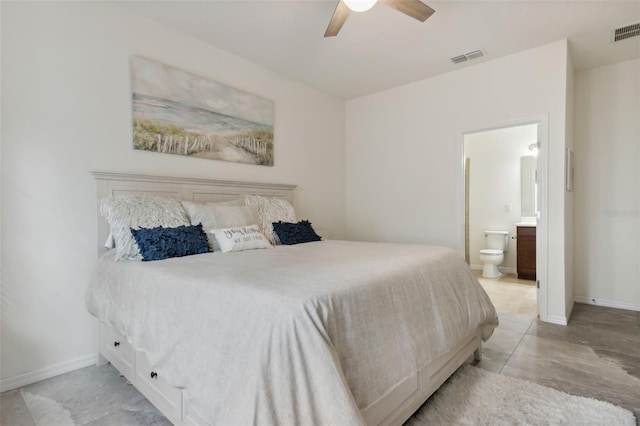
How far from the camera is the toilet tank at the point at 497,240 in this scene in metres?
5.16

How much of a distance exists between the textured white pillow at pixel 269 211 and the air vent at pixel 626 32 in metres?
3.37

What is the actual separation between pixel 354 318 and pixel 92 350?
7.20 feet

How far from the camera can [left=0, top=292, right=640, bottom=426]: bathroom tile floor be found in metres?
1.77

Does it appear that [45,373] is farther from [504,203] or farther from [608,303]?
[504,203]

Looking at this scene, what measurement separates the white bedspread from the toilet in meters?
3.32

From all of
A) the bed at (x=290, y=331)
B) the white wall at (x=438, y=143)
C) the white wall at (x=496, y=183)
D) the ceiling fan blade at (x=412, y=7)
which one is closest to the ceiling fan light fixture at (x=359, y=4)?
the ceiling fan blade at (x=412, y=7)

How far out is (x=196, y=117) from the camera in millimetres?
3016

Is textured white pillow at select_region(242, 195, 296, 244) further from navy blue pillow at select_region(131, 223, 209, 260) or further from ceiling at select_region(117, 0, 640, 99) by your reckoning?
ceiling at select_region(117, 0, 640, 99)

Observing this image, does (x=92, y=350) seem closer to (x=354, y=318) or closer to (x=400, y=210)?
(x=354, y=318)

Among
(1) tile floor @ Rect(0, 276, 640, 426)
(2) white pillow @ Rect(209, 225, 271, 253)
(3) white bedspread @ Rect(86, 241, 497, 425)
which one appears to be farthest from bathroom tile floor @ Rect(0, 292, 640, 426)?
(2) white pillow @ Rect(209, 225, 271, 253)

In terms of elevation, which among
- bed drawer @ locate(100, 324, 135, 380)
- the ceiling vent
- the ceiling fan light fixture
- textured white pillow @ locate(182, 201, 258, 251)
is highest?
the ceiling vent

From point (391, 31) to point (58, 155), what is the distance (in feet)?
9.13

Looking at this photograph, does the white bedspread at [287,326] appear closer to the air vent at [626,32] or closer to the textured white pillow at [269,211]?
the textured white pillow at [269,211]

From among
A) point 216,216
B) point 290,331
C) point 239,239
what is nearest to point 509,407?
point 290,331
